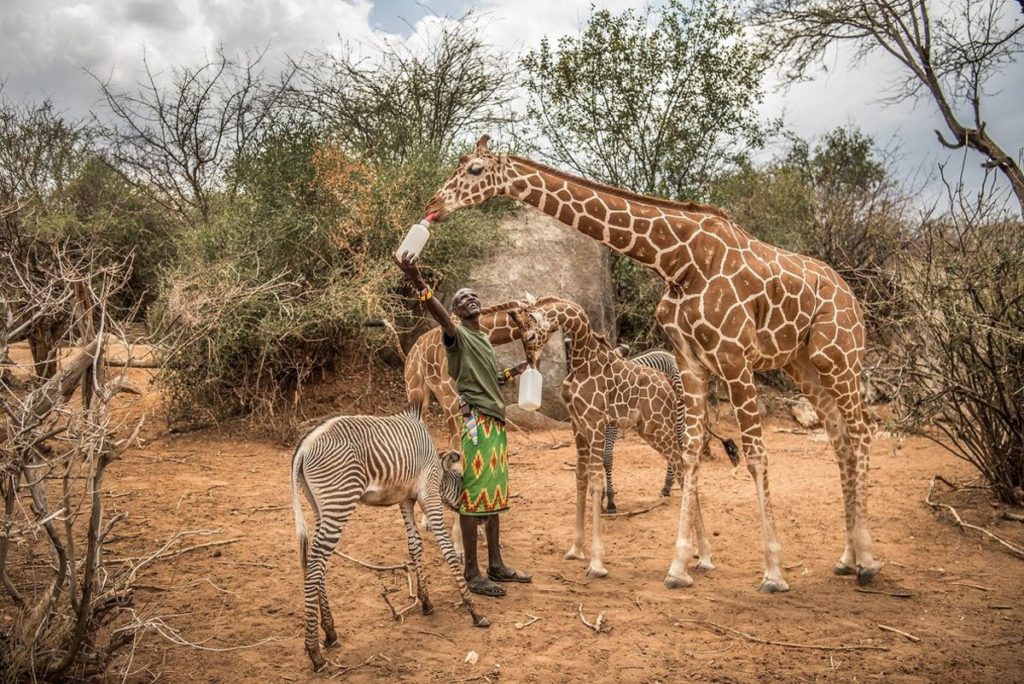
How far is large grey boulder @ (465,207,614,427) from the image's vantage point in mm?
12188

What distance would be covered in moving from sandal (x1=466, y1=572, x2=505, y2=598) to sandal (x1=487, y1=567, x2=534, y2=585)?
25 cm

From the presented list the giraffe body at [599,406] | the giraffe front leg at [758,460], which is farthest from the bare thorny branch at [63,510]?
the giraffe front leg at [758,460]

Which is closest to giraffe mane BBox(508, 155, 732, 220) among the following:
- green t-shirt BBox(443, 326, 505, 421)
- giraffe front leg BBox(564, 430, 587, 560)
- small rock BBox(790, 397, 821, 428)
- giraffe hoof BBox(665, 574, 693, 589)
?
green t-shirt BBox(443, 326, 505, 421)

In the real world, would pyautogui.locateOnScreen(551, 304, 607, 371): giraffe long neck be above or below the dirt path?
above

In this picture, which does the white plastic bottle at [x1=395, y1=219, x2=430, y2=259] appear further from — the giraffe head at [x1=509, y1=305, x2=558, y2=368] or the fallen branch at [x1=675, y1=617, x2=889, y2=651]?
the fallen branch at [x1=675, y1=617, x2=889, y2=651]

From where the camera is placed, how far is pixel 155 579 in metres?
6.28

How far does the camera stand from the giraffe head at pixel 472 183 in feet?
20.6

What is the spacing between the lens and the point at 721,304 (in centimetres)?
629

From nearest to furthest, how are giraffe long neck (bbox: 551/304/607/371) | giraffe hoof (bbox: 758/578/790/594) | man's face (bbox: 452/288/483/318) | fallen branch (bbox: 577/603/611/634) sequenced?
fallen branch (bbox: 577/603/611/634)
man's face (bbox: 452/288/483/318)
giraffe hoof (bbox: 758/578/790/594)
giraffe long neck (bbox: 551/304/607/371)

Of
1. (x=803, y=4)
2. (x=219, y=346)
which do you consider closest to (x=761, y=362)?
(x=219, y=346)

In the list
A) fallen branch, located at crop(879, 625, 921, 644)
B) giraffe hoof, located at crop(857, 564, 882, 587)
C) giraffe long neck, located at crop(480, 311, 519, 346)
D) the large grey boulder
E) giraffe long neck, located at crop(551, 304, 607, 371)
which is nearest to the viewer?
fallen branch, located at crop(879, 625, 921, 644)

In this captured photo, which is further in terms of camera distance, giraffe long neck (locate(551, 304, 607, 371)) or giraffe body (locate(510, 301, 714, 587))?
giraffe long neck (locate(551, 304, 607, 371))

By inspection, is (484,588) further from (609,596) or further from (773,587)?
(773,587)

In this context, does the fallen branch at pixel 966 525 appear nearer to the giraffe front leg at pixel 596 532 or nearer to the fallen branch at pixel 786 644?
the fallen branch at pixel 786 644
